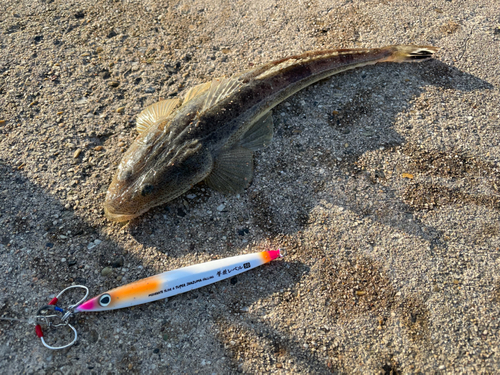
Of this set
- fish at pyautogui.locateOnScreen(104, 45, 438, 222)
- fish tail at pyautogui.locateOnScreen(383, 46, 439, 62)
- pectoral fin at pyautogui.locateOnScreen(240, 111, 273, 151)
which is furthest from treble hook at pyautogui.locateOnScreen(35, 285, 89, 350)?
fish tail at pyautogui.locateOnScreen(383, 46, 439, 62)

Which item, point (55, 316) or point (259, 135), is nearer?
point (55, 316)

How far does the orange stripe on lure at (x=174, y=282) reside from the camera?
311 centimetres

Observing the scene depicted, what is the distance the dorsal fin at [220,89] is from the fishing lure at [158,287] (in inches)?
69.3

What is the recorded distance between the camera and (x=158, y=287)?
10.5 feet

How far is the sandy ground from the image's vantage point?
→ 3066mm

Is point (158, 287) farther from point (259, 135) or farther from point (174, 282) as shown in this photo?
point (259, 135)

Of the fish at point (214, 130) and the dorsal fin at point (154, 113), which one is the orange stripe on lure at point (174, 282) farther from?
the dorsal fin at point (154, 113)

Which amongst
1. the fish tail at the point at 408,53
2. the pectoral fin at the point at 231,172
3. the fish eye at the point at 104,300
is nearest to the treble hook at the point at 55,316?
the fish eye at the point at 104,300

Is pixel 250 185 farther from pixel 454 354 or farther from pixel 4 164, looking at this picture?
pixel 4 164

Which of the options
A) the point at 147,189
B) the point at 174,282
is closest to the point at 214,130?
the point at 147,189

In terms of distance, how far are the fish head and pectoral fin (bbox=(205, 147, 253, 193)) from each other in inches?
4.2

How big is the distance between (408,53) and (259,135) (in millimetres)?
2329

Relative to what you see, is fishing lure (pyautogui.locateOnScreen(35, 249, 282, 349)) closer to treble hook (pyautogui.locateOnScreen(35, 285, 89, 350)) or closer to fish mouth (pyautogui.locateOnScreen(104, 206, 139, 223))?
treble hook (pyautogui.locateOnScreen(35, 285, 89, 350))

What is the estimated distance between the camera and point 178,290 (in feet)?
10.6
